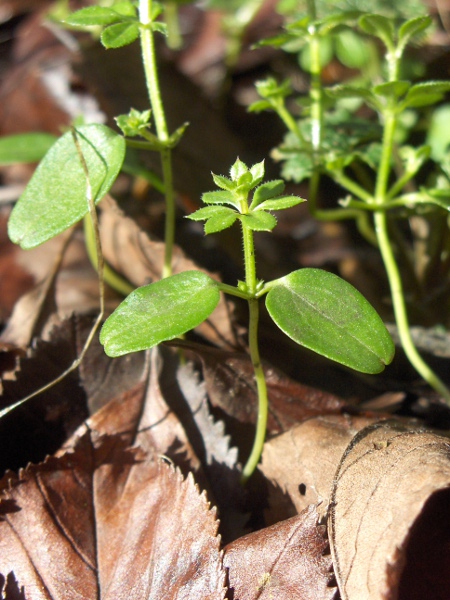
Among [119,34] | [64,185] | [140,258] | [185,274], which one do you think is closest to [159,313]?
[185,274]

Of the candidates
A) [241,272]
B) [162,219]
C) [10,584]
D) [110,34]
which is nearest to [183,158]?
[162,219]

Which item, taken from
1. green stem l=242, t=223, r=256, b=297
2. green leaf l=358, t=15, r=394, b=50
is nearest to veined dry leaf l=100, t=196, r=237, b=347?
green stem l=242, t=223, r=256, b=297

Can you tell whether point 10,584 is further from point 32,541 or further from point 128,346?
point 128,346

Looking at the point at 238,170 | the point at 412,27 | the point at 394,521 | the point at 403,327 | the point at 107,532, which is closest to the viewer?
the point at 394,521

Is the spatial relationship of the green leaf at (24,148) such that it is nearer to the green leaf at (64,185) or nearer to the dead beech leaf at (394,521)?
the green leaf at (64,185)

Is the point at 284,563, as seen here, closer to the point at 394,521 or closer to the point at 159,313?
the point at 394,521

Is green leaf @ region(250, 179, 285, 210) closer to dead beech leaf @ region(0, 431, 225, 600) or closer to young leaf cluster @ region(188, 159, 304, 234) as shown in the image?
young leaf cluster @ region(188, 159, 304, 234)
